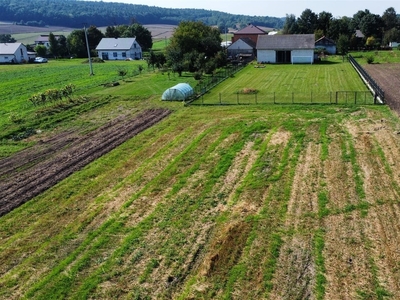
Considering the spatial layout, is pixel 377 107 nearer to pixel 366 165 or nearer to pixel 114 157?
pixel 366 165

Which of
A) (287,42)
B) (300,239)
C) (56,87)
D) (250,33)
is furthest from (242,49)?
(300,239)

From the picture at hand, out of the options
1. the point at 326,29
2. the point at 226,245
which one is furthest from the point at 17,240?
the point at 326,29

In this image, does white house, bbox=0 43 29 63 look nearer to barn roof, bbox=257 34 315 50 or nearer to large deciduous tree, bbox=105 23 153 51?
large deciduous tree, bbox=105 23 153 51

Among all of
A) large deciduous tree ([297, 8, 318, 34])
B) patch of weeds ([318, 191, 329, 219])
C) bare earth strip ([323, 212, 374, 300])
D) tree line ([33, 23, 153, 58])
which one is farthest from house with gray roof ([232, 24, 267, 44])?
bare earth strip ([323, 212, 374, 300])

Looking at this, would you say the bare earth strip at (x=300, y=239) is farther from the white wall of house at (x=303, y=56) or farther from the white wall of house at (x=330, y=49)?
the white wall of house at (x=330, y=49)

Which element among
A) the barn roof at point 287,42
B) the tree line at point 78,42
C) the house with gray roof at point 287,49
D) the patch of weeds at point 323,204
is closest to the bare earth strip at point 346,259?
the patch of weeds at point 323,204

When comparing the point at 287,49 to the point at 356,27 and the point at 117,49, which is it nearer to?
the point at 117,49
